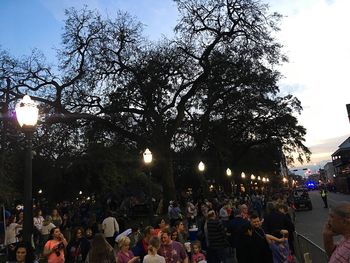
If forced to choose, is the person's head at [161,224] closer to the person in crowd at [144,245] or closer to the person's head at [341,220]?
the person in crowd at [144,245]

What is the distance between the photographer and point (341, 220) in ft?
11.9

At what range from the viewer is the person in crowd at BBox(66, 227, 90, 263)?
9.55 meters

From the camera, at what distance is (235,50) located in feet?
99.6

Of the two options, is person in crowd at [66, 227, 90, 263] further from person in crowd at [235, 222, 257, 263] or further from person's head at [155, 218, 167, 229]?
person in crowd at [235, 222, 257, 263]

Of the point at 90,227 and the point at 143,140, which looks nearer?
the point at 90,227

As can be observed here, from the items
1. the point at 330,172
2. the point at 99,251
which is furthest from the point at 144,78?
the point at 330,172

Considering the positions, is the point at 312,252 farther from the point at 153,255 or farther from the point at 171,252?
the point at 153,255

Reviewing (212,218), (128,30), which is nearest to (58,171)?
(128,30)

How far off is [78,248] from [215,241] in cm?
343

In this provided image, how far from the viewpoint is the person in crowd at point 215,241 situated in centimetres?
1047

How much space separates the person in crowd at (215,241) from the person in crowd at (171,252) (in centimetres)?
261

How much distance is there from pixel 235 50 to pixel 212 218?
2160 centimetres

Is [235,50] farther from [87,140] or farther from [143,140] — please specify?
[87,140]

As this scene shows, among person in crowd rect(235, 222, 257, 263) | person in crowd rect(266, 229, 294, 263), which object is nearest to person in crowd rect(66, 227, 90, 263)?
person in crowd rect(235, 222, 257, 263)
